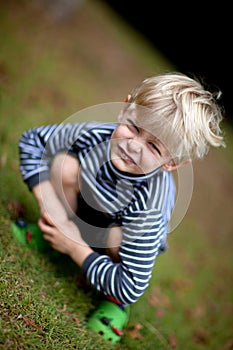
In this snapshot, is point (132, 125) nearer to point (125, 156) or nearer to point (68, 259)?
point (125, 156)

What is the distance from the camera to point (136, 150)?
6.39 feet

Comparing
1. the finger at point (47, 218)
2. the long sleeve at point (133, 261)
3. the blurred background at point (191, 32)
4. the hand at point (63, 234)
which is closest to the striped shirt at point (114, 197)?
the long sleeve at point (133, 261)

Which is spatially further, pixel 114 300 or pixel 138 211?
pixel 114 300

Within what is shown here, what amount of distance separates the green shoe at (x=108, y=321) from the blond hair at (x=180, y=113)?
84 centimetres

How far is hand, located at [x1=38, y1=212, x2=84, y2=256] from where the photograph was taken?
213 cm

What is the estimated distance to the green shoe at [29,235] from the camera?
7.54ft

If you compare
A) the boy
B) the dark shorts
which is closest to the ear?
the boy

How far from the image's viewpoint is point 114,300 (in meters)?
2.24

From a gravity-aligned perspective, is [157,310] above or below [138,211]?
below

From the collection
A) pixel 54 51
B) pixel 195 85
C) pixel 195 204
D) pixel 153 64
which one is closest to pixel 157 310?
pixel 195 85

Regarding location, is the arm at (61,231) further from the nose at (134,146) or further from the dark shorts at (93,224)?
the nose at (134,146)

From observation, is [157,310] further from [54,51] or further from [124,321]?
[54,51]

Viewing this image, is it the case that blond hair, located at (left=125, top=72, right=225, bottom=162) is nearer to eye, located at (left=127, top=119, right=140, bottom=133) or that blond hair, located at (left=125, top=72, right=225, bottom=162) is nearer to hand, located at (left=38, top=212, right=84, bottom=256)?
eye, located at (left=127, top=119, right=140, bottom=133)

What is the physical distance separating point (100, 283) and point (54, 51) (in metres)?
3.43
